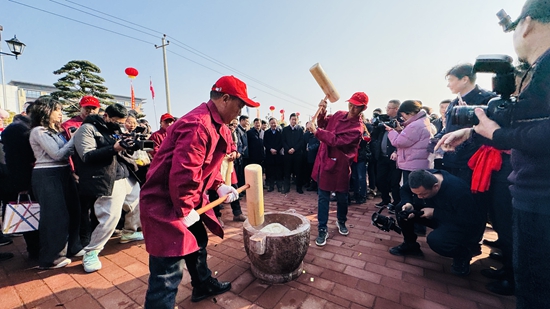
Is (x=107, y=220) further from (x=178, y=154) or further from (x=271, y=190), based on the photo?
(x=271, y=190)

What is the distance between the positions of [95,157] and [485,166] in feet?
14.8

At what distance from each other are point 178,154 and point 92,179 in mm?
2035

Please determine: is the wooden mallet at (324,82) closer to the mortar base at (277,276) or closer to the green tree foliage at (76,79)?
the mortar base at (277,276)

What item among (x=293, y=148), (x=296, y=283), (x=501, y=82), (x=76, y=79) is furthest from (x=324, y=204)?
(x=76, y=79)

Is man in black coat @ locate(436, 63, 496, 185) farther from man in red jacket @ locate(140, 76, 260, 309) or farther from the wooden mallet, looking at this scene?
man in red jacket @ locate(140, 76, 260, 309)

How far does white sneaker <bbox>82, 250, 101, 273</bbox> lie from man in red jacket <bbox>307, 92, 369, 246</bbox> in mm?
2874

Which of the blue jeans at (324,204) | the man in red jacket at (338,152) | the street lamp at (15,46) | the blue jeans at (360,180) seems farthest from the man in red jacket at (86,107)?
the street lamp at (15,46)

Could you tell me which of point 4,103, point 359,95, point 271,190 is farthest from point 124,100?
point 359,95

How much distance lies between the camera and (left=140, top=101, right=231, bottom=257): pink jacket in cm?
156

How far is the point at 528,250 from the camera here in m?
1.37

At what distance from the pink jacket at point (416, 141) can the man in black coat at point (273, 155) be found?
3.80 m

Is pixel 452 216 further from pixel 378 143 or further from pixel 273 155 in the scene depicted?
pixel 273 155

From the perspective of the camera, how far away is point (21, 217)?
274cm

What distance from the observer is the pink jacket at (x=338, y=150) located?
333 centimetres
